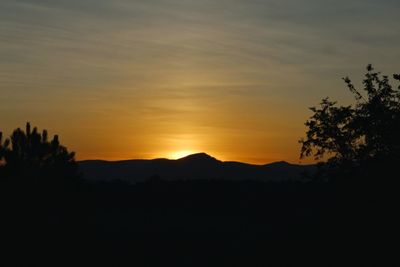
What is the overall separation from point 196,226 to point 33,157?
32.3 meters

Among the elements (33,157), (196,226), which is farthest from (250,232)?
(33,157)

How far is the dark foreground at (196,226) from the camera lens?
2792cm

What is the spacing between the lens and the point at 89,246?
3700 centimetres

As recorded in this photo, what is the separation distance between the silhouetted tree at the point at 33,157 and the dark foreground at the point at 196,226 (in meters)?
0.82

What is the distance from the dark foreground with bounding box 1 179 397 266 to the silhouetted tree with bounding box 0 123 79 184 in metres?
→ 0.82

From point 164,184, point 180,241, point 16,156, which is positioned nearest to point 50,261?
point 16,156

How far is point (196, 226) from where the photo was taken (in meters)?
66.7

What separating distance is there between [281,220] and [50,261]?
119ft

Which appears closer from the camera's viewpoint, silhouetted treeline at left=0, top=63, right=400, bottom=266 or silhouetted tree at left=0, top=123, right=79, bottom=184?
silhouetted treeline at left=0, top=63, right=400, bottom=266

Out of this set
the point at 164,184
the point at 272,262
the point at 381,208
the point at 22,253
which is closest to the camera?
the point at 381,208

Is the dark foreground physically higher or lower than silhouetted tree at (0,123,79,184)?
lower

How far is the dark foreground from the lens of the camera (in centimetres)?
2792

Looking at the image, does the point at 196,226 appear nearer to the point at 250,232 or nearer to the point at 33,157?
the point at 250,232

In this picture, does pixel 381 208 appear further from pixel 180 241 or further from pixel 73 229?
pixel 180 241
